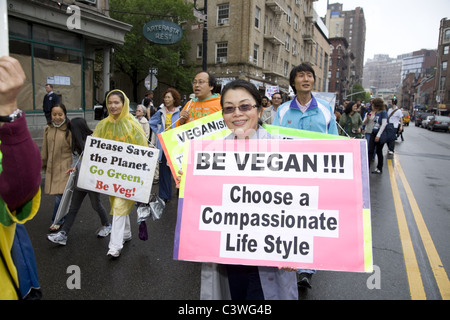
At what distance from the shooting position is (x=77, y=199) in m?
4.18

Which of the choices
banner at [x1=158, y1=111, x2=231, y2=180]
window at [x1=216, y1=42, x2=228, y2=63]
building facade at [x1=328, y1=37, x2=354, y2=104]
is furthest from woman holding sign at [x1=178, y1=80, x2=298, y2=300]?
building facade at [x1=328, y1=37, x2=354, y2=104]

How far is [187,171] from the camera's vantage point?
2021 mm

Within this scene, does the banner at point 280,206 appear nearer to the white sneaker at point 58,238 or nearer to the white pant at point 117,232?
the white pant at point 117,232

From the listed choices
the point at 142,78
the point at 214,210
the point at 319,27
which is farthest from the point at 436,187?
the point at 319,27

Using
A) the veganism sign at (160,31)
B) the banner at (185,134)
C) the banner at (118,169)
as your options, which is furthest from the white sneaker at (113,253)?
the veganism sign at (160,31)

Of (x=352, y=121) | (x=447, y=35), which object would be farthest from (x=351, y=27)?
(x=352, y=121)

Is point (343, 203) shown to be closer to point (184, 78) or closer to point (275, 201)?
point (275, 201)

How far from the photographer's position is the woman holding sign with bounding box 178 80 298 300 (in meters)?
1.92

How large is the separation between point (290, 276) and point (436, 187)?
7316 mm

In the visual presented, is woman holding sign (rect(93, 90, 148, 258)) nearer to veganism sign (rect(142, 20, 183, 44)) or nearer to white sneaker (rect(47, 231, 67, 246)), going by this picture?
white sneaker (rect(47, 231, 67, 246))

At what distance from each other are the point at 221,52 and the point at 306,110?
27.8m

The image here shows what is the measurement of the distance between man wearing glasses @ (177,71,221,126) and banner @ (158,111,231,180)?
3.13 ft

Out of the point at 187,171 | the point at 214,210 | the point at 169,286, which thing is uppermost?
the point at 187,171

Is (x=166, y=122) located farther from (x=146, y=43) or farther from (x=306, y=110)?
(x=146, y=43)
